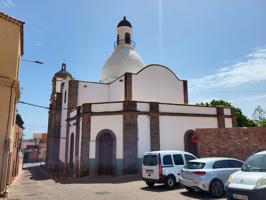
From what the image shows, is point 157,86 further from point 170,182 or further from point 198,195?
point 198,195

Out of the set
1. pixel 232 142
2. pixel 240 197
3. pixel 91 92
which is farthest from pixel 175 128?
pixel 240 197

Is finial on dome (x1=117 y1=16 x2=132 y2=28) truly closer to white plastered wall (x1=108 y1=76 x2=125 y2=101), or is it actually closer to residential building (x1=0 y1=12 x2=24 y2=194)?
white plastered wall (x1=108 y1=76 x2=125 y2=101)

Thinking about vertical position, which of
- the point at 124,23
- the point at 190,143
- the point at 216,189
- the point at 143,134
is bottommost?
the point at 216,189

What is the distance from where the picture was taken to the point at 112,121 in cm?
2036

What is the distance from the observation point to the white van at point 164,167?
12.2 m

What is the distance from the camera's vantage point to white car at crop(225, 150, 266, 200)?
19.9 feet

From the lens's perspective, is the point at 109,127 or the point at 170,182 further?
the point at 109,127

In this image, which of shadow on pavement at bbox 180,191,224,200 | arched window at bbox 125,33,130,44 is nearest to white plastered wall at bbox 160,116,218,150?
shadow on pavement at bbox 180,191,224,200

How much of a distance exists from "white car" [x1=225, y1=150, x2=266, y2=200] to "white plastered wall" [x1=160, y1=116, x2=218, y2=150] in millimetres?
13947

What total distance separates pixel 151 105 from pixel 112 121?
3.70 meters

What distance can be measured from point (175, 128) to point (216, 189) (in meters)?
12.3

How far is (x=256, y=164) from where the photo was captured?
279 inches

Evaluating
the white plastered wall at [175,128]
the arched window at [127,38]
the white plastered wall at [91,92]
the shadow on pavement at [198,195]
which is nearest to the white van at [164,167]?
the shadow on pavement at [198,195]

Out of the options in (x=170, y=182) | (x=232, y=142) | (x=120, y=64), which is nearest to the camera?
(x=170, y=182)
